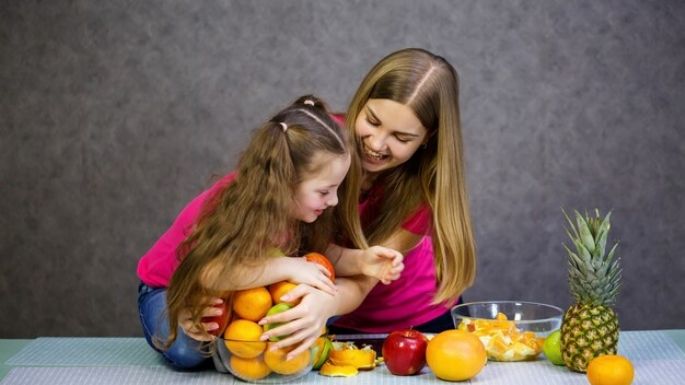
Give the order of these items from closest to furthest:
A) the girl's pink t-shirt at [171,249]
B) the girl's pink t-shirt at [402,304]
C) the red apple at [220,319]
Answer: the red apple at [220,319] < the girl's pink t-shirt at [171,249] < the girl's pink t-shirt at [402,304]

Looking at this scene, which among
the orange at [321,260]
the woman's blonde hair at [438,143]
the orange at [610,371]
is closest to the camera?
the orange at [610,371]

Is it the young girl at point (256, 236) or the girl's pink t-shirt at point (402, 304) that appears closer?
the young girl at point (256, 236)

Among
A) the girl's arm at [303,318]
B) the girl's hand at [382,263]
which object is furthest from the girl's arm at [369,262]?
the girl's arm at [303,318]

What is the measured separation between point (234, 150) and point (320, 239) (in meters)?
1.37

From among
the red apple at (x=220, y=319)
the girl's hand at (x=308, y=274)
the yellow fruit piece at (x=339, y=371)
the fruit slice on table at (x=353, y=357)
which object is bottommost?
the yellow fruit piece at (x=339, y=371)

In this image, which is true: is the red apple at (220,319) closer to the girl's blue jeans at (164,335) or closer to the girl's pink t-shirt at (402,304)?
the girl's blue jeans at (164,335)

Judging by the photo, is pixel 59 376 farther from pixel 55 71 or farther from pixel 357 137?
pixel 55 71

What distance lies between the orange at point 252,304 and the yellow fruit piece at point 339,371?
18 centimetres

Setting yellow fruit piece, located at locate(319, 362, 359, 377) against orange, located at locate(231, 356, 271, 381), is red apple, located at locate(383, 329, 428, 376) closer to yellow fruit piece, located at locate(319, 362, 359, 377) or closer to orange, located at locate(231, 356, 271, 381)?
yellow fruit piece, located at locate(319, 362, 359, 377)

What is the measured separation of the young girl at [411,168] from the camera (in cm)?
212

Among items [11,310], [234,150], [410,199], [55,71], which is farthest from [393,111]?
[11,310]

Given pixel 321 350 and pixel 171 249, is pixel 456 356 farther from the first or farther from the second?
pixel 171 249


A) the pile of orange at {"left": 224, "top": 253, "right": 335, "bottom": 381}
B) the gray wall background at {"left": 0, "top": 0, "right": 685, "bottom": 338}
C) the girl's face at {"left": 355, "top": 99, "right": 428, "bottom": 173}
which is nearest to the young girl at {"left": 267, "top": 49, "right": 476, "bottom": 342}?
the girl's face at {"left": 355, "top": 99, "right": 428, "bottom": 173}

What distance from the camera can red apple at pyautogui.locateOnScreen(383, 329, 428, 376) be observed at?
5.99 feet
